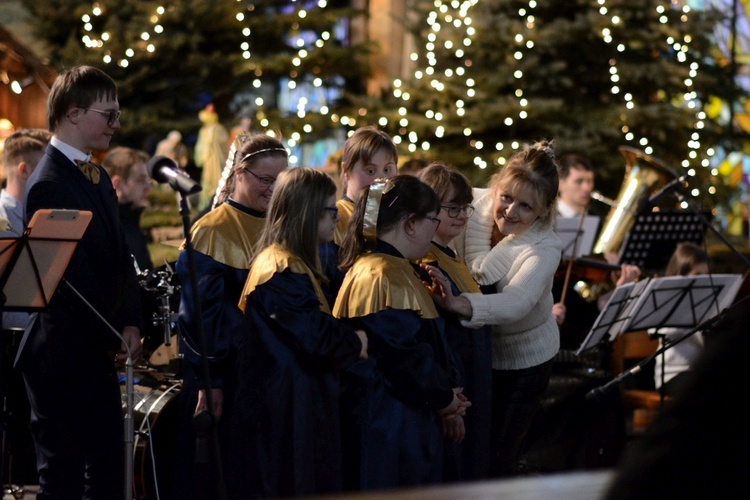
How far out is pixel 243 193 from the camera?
4.31 metres

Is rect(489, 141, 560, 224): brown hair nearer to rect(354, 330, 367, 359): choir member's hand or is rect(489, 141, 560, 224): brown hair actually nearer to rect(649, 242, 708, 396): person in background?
rect(354, 330, 367, 359): choir member's hand

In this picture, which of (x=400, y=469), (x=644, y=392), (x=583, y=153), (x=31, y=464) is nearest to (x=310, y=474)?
(x=400, y=469)

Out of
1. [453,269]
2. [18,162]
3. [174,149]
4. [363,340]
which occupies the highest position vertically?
[174,149]

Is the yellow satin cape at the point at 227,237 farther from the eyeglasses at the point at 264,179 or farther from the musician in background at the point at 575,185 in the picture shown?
the musician in background at the point at 575,185

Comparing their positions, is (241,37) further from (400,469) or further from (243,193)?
(400,469)

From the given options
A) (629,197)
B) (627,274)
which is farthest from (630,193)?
(627,274)

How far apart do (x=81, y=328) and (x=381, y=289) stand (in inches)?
46.1

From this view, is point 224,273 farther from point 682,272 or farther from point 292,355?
point 682,272

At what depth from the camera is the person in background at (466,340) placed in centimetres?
434

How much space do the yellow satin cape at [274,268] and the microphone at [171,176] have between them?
0.59 m

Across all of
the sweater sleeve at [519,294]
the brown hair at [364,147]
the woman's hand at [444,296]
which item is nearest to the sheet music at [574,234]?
the sweater sleeve at [519,294]

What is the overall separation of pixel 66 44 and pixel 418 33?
486cm

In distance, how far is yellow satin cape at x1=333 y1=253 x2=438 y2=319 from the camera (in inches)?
149

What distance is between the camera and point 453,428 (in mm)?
4027
